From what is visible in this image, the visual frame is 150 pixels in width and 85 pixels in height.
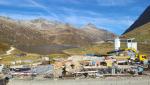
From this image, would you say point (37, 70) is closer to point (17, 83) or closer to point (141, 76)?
point (17, 83)

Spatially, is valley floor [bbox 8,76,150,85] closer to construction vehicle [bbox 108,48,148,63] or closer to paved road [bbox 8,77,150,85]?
paved road [bbox 8,77,150,85]

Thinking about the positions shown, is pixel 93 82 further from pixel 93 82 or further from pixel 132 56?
pixel 132 56

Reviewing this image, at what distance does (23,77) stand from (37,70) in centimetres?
563

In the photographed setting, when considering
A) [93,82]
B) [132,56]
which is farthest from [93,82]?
[132,56]

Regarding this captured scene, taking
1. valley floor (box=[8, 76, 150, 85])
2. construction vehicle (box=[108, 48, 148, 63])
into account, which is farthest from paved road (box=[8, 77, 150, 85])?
construction vehicle (box=[108, 48, 148, 63])

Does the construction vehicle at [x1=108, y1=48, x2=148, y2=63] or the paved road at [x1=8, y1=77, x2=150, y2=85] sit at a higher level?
the construction vehicle at [x1=108, y1=48, x2=148, y2=63]

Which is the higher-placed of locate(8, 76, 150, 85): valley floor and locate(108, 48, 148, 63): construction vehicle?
locate(108, 48, 148, 63): construction vehicle

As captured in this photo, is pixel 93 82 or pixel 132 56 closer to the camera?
pixel 93 82

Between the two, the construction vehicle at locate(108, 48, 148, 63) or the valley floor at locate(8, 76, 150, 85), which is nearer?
the valley floor at locate(8, 76, 150, 85)

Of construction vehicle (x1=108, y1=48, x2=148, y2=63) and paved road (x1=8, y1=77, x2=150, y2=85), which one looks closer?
paved road (x1=8, y1=77, x2=150, y2=85)

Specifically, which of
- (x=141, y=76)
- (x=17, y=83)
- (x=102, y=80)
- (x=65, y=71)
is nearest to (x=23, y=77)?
(x=17, y=83)

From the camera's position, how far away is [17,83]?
44.9 m

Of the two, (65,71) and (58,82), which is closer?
(58,82)

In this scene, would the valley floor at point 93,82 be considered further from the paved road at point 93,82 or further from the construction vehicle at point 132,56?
the construction vehicle at point 132,56
